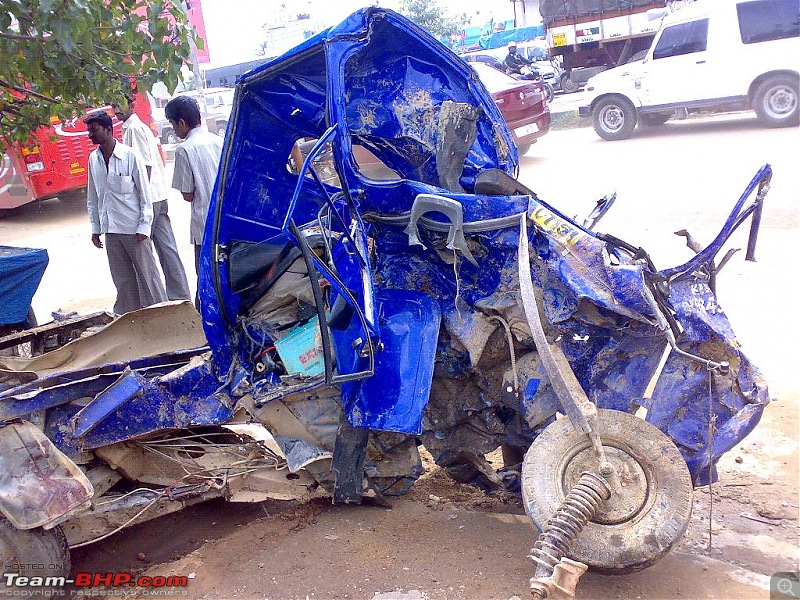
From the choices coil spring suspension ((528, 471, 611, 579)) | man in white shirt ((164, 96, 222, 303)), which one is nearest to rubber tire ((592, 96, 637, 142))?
man in white shirt ((164, 96, 222, 303))

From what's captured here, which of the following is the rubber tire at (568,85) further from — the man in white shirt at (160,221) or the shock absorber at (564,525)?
the shock absorber at (564,525)

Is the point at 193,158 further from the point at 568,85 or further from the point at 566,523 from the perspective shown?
the point at 568,85

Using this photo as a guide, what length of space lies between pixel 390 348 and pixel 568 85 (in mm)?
20312

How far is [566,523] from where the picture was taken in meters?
2.67

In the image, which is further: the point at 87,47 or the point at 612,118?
the point at 612,118

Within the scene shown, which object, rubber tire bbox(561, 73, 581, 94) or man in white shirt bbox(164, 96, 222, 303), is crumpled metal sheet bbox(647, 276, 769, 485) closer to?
man in white shirt bbox(164, 96, 222, 303)

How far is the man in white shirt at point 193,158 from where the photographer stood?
6.31 m

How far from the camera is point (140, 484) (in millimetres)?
3984

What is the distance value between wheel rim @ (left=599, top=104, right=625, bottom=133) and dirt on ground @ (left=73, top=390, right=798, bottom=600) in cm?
1067

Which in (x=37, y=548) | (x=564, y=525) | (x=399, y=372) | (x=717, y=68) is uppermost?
(x=717, y=68)

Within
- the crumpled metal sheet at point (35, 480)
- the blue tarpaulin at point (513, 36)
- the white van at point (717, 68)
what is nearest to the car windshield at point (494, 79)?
the white van at point (717, 68)

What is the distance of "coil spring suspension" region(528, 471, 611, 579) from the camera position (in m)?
Result: 2.64

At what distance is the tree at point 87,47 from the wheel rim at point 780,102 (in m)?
10.7

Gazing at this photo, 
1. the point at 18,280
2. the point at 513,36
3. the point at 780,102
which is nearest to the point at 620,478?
the point at 18,280
